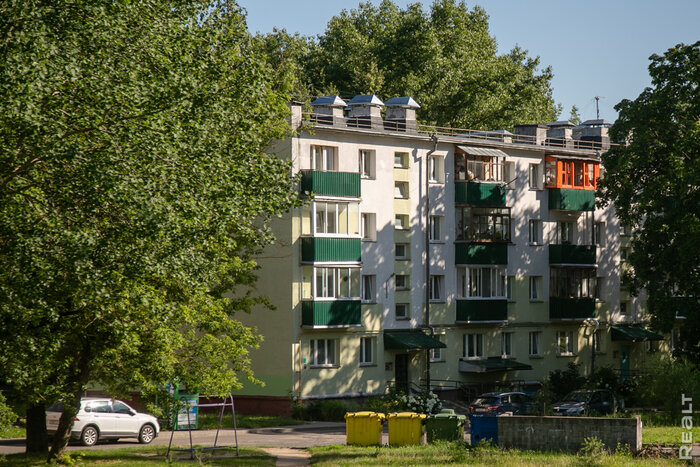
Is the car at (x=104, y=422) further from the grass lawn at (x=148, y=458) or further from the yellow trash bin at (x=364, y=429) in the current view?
the yellow trash bin at (x=364, y=429)

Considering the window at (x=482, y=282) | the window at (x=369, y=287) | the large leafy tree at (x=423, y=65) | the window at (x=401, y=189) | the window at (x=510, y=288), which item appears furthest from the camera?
the large leafy tree at (x=423, y=65)

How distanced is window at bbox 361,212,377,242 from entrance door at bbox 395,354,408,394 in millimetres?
5868

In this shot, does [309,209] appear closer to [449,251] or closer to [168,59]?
[449,251]

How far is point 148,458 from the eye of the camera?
98.0 ft

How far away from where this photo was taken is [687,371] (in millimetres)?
42500

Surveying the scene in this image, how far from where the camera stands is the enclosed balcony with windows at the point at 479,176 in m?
52.7

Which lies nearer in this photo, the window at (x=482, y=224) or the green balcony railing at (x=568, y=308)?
the window at (x=482, y=224)

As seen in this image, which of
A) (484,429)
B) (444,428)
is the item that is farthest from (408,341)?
(484,429)

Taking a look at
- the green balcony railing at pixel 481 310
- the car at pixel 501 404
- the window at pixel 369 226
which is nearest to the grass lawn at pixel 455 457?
the car at pixel 501 404

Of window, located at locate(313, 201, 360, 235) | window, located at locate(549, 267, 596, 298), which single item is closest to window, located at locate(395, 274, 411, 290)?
window, located at locate(313, 201, 360, 235)

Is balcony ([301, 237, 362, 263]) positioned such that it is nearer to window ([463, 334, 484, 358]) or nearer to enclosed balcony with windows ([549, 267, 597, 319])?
→ window ([463, 334, 484, 358])

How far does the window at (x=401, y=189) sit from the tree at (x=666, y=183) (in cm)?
1007

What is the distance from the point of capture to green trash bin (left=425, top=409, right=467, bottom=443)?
32.9 meters

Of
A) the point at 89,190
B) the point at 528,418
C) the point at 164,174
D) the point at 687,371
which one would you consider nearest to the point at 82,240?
the point at 89,190
